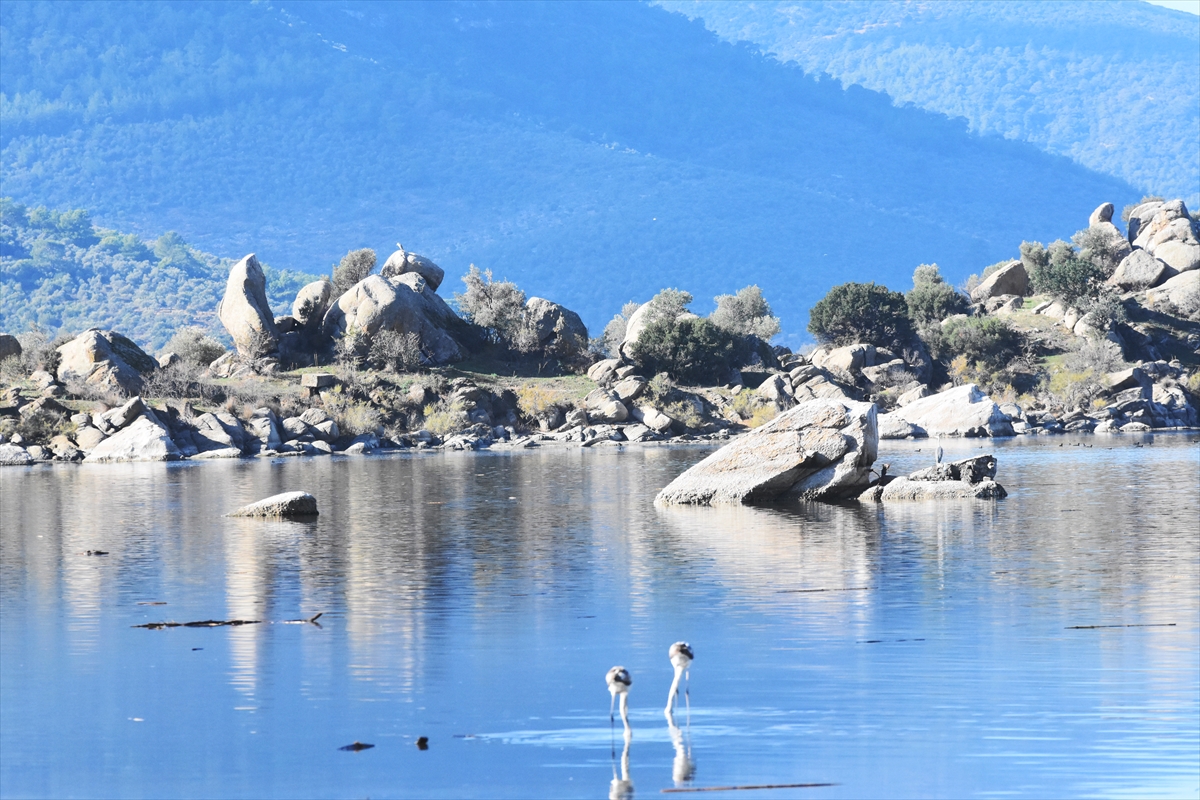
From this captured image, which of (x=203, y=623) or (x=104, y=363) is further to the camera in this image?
(x=104, y=363)

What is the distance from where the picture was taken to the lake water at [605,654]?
1116 centimetres

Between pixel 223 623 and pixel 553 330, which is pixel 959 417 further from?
pixel 223 623

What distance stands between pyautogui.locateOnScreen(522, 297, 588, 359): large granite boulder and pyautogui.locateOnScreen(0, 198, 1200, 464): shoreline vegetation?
110 millimetres

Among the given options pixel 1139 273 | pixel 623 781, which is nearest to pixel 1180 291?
pixel 1139 273

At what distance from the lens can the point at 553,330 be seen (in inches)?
3041

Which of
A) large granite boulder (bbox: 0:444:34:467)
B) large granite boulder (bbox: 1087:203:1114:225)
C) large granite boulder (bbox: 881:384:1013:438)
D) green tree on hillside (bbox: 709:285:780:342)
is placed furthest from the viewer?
large granite boulder (bbox: 1087:203:1114:225)

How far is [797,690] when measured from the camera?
44.3 feet

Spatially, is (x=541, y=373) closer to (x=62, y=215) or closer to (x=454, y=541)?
(x=454, y=541)

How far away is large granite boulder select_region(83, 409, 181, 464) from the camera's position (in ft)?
193

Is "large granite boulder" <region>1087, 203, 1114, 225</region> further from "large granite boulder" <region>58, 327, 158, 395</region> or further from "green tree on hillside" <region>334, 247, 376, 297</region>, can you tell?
"large granite boulder" <region>58, 327, 158, 395</region>

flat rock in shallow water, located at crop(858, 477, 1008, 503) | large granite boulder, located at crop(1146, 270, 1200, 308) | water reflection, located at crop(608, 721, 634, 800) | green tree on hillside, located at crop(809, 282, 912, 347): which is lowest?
water reflection, located at crop(608, 721, 634, 800)

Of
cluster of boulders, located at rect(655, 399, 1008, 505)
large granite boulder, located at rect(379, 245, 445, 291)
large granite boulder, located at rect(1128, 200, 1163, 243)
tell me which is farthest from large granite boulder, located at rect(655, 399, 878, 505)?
large granite boulder, located at rect(1128, 200, 1163, 243)

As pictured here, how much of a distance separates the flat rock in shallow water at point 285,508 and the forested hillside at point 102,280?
12179cm

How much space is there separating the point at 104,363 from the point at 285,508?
35772mm
